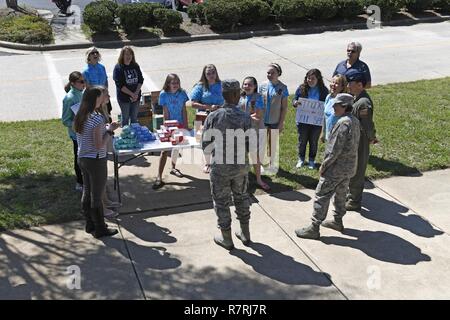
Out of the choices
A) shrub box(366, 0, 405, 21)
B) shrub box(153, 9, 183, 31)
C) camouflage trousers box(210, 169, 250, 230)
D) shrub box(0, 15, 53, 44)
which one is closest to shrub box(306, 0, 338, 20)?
shrub box(366, 0, 405, 21)

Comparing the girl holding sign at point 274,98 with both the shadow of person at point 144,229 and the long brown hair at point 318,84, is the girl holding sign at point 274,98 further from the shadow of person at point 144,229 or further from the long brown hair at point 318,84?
the shadow of person at point 144,229

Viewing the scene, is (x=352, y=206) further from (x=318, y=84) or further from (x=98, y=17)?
(x=98, y=17)

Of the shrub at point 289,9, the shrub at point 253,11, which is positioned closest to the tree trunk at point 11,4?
the shrub at point 253,11

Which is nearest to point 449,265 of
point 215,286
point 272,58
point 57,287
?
point 215,286

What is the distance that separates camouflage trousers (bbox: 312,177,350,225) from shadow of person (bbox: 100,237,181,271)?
1701mm

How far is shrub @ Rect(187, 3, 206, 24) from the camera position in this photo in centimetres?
1980

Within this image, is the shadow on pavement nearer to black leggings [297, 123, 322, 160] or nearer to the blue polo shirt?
black leggings [297, 123, 322, 160]

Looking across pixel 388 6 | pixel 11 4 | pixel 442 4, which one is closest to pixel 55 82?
pixel 11 4

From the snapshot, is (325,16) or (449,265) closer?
(449,265)

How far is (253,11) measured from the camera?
19625mm

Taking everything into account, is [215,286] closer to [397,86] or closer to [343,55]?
[397,86]

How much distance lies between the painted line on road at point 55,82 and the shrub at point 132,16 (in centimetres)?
317

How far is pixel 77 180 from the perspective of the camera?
7895 millimetres

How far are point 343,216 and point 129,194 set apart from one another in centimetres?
298
